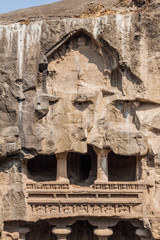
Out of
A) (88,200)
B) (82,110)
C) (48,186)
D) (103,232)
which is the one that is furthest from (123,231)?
(82,110)

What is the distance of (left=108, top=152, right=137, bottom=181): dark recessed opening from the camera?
10602 mm

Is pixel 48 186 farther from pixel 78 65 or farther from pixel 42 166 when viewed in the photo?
pixel 78 65

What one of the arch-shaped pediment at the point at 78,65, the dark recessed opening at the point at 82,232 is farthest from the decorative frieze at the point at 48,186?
the arch-shaped pediment at the point at 78,65

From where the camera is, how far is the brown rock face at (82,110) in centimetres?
958

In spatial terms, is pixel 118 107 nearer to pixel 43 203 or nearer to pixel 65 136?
pixel 65 136

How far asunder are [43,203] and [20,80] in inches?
122

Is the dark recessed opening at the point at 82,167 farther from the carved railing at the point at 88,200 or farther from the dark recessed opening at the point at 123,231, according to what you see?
the dark recessed opening at the point at 123,231

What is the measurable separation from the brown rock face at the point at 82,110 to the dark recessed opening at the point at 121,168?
0.58 metres

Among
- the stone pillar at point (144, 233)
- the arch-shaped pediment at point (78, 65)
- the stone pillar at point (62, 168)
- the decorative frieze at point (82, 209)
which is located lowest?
the stone pillar at point (144, 233)

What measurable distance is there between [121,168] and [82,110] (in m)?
2.18

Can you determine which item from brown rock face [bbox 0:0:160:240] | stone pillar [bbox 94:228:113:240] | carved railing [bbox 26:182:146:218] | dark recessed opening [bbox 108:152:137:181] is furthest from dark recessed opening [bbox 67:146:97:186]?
stone pillar [bbox 94:228:113:240]

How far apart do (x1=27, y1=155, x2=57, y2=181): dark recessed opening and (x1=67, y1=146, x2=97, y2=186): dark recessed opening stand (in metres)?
0.52

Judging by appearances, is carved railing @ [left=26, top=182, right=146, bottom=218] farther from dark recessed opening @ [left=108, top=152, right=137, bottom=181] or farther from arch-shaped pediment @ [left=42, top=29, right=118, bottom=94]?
arch-shaped pediment @ [left=42, top=29, right=118, bottom=94]

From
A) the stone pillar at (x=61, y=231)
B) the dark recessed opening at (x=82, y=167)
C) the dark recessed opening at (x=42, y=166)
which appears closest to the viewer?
the stone pillar at (x=61, y=231)
